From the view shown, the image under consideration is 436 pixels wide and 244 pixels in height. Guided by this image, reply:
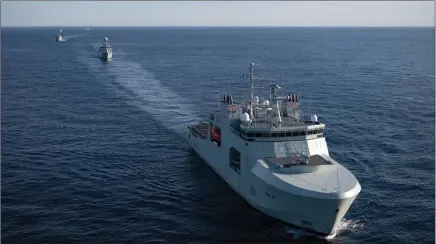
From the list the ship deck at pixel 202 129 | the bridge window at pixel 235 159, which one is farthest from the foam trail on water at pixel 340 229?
the ship deck at pixel 202 129

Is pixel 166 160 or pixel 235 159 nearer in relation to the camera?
pixel 235 159

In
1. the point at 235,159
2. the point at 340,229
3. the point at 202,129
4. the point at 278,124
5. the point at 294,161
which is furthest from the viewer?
the point at 202,129

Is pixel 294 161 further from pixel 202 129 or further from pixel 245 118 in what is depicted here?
pixel 202 129

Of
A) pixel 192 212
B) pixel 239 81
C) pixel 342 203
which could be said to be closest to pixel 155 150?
pixel 192 212

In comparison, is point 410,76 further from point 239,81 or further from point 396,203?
point 396,203

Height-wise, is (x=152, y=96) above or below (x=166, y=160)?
above

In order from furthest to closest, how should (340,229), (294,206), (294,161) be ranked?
1. (294,161)
2. (340,229)
3. (294,206)

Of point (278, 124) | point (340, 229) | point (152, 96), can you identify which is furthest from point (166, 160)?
point (152, 96)

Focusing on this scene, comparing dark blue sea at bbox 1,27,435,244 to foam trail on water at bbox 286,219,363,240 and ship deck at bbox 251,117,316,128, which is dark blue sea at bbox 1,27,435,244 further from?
ship deck at bbox 251,117,316,128
